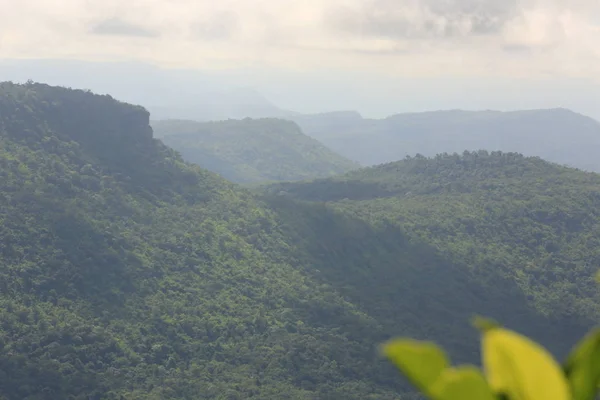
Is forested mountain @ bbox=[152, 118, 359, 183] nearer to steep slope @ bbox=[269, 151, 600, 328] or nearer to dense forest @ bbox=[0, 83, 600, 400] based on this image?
steep slope @ bbox=[269, 151, 600, 328]

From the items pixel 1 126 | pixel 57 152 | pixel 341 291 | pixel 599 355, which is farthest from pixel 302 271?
pixel 599 355

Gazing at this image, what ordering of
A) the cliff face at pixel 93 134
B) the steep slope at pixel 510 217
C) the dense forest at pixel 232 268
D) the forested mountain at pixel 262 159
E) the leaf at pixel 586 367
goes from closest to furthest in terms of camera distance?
the leaf at pixel 586 367, the dense forest at pixel 232 268, the cliff face at pixel 93 134, the steep slope at pixel 510 217, the forested mountain at pixel 262 159

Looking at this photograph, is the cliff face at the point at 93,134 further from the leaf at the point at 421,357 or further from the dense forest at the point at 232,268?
the leaf at the point at 421,357

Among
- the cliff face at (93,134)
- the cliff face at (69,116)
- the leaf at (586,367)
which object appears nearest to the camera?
the leaf at (586,367)

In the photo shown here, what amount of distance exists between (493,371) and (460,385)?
0.17 m

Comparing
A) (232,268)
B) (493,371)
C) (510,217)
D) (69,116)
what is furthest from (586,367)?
(510,217)

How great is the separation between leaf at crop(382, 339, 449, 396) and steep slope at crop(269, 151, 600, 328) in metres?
Result: 67.4

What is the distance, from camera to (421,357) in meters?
1.50

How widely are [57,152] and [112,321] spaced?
2392cm

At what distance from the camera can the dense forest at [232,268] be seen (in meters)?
45.8

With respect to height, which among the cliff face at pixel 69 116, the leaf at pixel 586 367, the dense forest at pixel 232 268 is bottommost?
the dense forest at pixel 232 268

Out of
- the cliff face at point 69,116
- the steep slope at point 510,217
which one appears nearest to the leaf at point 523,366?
the steep slope at point 510,217

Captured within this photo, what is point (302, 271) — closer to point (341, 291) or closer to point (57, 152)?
point (341, 291)

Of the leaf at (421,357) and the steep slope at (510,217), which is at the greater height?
the leaf at (421,357)
